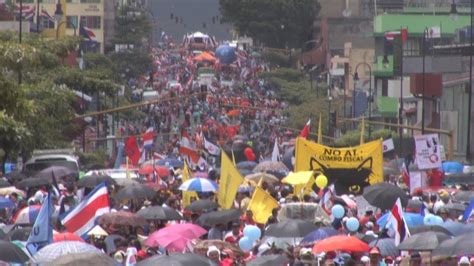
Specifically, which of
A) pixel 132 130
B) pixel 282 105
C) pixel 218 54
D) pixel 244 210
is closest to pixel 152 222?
pixel 244 210

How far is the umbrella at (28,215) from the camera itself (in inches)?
1025

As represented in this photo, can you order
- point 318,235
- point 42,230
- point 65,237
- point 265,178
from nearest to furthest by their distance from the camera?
point 42,230 → point 65,237 → point 318,235 → point 265,178

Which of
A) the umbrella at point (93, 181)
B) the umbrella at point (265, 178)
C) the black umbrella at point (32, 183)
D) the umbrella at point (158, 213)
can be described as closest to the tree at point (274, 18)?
the umbrella at point (265, 178)

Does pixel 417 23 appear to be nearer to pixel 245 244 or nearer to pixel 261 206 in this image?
pixel 261 206

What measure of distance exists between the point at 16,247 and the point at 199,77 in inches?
4385

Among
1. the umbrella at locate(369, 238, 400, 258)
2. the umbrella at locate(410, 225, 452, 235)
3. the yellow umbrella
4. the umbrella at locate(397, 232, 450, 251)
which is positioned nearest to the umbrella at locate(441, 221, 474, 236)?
the umbrella at locate(410, 225, 452, 235)

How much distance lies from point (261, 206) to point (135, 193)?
15.2 feet

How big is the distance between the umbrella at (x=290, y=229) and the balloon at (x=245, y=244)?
46cm

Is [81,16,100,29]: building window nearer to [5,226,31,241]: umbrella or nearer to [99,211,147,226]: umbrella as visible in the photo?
[99,211,147,226]: umbrella

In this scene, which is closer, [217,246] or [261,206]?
[217,246]

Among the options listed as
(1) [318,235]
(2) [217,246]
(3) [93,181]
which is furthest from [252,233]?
(3) [93,181]

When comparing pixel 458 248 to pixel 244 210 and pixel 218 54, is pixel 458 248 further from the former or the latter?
pixel 218 54

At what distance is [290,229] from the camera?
23.8m

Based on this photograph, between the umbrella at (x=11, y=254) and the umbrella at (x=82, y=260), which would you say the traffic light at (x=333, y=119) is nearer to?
the umbrella at (x=11, y=254)
